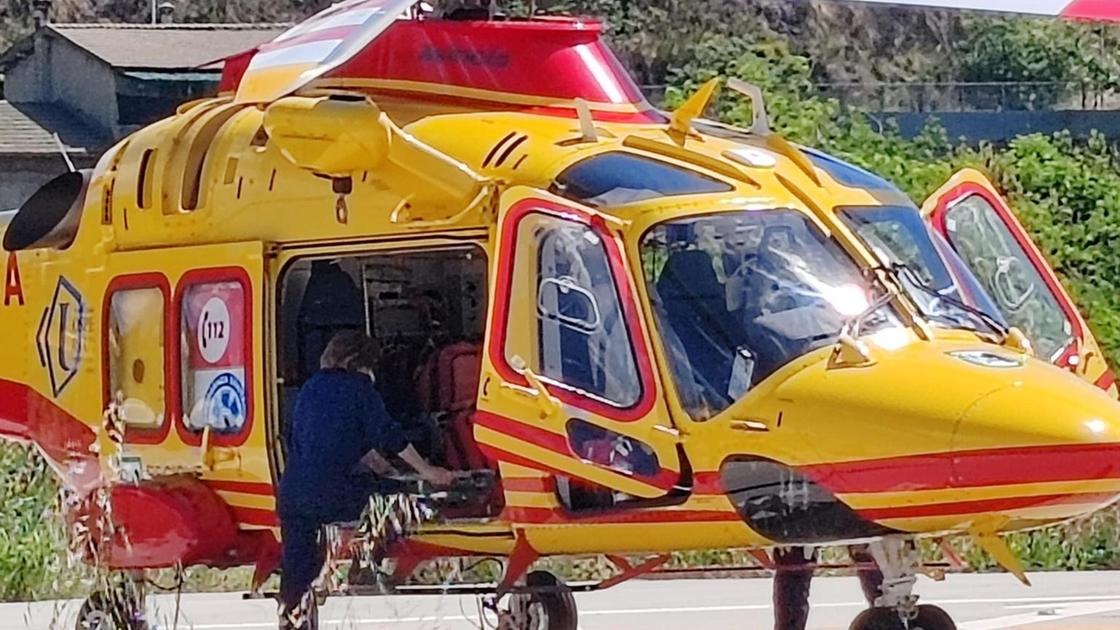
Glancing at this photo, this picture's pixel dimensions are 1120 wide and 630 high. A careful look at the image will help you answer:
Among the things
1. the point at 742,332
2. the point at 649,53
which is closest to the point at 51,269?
the point at 742,332

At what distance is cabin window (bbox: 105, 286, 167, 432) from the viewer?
941 cm

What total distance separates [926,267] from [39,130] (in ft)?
89.7

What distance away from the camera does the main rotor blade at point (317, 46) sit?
7.23 m

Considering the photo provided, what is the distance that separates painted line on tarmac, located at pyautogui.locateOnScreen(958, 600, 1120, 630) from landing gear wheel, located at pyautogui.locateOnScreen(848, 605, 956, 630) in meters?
4.22

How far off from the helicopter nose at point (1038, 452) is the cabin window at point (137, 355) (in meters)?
3.73

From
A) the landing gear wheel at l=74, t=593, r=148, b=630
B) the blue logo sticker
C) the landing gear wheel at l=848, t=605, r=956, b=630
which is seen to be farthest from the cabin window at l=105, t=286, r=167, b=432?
the landing gear wheel at l=848, t=605, r=956, b=630

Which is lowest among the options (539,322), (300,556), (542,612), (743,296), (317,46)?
(542,612)

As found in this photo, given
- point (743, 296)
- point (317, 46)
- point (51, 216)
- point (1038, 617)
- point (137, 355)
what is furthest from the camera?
point (1038, 617)

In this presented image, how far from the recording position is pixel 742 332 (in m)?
7.70

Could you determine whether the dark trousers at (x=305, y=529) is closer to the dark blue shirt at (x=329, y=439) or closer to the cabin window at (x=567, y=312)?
the dark blue shirt at (x=329, y=439)

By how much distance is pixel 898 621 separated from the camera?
26.0 feet

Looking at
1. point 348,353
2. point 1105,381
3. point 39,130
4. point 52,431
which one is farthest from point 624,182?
point 39,130

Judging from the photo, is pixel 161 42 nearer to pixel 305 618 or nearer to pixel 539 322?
pixel 305 618

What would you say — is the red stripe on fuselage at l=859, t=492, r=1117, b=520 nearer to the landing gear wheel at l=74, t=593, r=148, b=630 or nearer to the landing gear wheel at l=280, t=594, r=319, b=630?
the landing gear wheel at l=280, t=594, r=319, b=630
